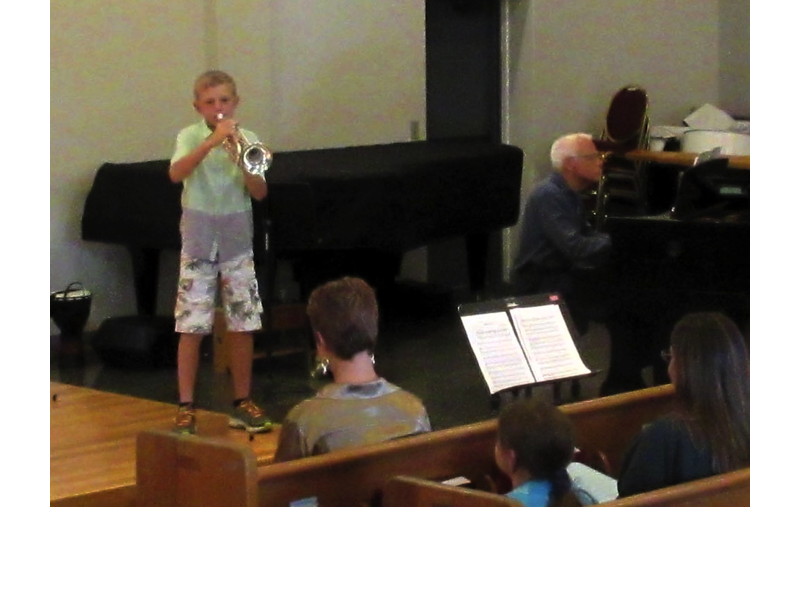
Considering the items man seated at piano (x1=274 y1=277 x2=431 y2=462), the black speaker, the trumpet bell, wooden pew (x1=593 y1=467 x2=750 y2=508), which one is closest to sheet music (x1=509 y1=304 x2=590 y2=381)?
the trumpet bell

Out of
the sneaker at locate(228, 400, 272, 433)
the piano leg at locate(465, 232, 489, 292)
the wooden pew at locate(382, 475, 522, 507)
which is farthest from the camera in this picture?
the piano leg at locate(465, 232, 489, 292)

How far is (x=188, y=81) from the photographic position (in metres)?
5.19

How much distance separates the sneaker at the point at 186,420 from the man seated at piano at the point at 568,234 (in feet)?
3.80

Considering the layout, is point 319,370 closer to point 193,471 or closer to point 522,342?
point 522,342

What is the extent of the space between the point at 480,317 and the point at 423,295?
4.26 feet

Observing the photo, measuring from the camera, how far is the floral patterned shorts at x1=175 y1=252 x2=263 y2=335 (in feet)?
14.6

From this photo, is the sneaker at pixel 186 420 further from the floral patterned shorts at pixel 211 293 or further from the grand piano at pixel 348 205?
the grand piano at pixel 348 205

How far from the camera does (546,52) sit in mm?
4809

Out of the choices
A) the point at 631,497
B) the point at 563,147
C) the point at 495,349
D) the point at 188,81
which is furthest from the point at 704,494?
the point at 188,81

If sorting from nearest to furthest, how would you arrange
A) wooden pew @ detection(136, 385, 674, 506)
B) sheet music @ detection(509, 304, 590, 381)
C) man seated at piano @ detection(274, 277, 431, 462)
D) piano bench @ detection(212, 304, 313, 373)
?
wooden pew @ detection(136, 385, 674, 506) < man seated at piano @ detection(274, 277, 431, 462) < sheet music @ detection(509, 304, 590, 381) < piano bench @ detection(212, 304, 313, 373)

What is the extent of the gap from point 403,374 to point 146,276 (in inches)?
40.2

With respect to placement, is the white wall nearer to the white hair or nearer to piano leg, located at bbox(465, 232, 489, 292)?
piano leg, located at bbox(465, 232, 489, 292)

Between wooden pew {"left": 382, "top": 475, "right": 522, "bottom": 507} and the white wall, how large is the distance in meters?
2.41
